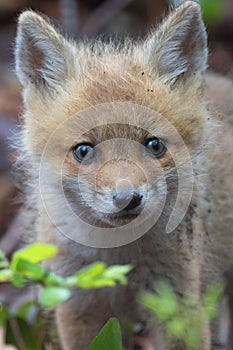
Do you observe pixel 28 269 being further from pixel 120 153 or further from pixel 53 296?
pixel 120 153

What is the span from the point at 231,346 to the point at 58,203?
224cm

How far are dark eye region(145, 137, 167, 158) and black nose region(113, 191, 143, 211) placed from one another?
40 centimetres

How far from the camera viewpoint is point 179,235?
15.0 ft

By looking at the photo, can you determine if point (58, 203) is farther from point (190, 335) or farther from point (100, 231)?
point (190, 335)

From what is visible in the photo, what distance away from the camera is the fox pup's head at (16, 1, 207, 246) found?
3932mm

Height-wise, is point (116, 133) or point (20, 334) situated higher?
point (116, 133)

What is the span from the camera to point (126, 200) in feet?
12.0

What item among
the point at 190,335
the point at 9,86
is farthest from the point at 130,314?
the point at 9,86

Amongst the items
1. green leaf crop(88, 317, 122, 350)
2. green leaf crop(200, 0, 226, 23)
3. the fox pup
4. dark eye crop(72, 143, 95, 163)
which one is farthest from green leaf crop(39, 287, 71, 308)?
green leaf crop(200, 0, 226, 23)

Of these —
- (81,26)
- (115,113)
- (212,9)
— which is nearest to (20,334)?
(115,113)

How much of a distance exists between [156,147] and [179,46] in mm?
722

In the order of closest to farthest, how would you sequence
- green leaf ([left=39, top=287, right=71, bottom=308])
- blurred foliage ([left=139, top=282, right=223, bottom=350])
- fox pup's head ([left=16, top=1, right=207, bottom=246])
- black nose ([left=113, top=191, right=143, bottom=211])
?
green leaf ([left=39, top=287, right=71, bottom=308]), black nose ([left=113, top=191, right=143, bottom=211]), fox pup's head ([left=16, top=1, right=207, bottom=246]), blurred foliage ([left=139, top=282, right=223, bottom=350])

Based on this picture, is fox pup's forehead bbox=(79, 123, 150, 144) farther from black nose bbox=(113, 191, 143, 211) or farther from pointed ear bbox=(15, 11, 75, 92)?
pointed ear bbox=(15, 11, 75, 92)

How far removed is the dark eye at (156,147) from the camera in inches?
160
